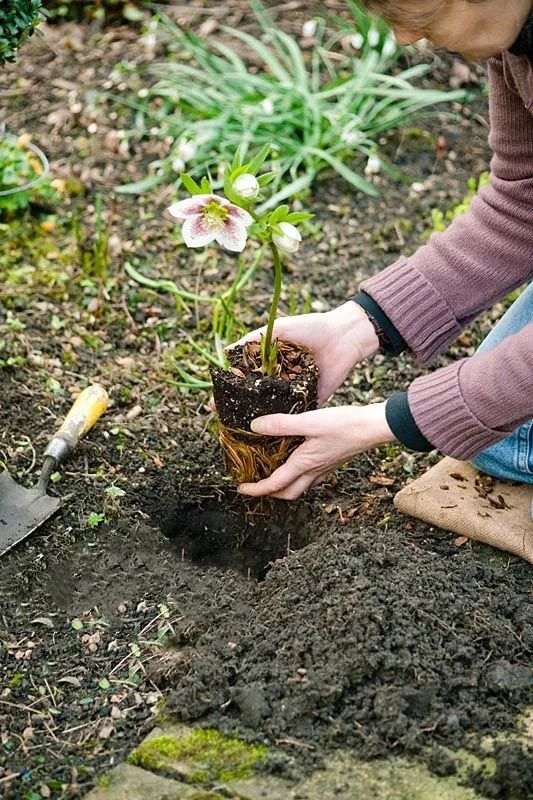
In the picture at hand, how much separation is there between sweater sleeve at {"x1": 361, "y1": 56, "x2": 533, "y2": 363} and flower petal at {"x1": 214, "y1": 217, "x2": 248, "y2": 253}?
0.46 m

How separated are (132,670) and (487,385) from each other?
3.23 ft

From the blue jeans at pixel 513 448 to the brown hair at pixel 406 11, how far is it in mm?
918

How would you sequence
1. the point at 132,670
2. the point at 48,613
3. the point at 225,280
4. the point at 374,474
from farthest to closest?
the point at 225,280, the point at 374,474, the point at 48,613, the point at 132,670

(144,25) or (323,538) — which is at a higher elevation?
(144,25)

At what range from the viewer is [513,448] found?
254 cm

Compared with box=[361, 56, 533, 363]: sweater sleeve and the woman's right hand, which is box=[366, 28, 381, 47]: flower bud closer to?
box=[361, 56, 533, 363]: sweater sleeve

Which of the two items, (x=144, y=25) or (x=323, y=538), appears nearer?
(x=323, y=538)

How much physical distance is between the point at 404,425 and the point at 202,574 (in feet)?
2.09

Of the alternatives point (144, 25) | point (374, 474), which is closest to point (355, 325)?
point (374, 474)

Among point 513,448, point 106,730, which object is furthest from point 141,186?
point 106,730

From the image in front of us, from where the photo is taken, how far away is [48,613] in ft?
7.58

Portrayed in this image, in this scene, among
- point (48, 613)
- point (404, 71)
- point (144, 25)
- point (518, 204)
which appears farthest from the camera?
point (144, 25)

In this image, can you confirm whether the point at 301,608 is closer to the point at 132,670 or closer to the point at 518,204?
the point at 132,670

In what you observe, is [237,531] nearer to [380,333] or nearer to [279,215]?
[380,333]
